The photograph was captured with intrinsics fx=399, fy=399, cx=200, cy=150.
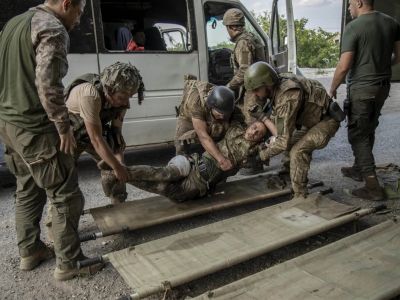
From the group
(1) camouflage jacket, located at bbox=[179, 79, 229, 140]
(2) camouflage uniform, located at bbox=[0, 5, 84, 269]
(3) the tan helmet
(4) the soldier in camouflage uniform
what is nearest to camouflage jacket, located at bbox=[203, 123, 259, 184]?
(4) the soldier in camouflage uniform

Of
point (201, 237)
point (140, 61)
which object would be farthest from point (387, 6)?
point (201, 237)

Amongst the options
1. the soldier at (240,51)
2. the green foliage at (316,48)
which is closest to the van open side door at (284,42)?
the soldier at (240,51)

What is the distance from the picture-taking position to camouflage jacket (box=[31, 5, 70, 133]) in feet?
7.37

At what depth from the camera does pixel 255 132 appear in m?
3.65

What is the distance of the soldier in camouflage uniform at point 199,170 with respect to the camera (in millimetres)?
3441

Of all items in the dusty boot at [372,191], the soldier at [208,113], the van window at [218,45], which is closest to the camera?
the soldier at [208,113]

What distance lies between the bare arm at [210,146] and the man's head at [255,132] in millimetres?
293

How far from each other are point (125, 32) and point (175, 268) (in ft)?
11.0

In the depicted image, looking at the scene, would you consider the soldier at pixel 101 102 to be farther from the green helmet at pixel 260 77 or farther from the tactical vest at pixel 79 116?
the green helmet at pixel 260 77

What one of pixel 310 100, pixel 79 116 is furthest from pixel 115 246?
pixel 310 100

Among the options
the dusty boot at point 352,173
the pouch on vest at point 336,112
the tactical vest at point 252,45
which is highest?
the tactical vest at point 252,45

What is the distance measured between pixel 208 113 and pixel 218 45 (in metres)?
2.16

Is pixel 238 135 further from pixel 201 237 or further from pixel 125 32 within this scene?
pixel 125 32

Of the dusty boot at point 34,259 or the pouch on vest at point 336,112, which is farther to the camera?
the pouch on vest at point 336,112
